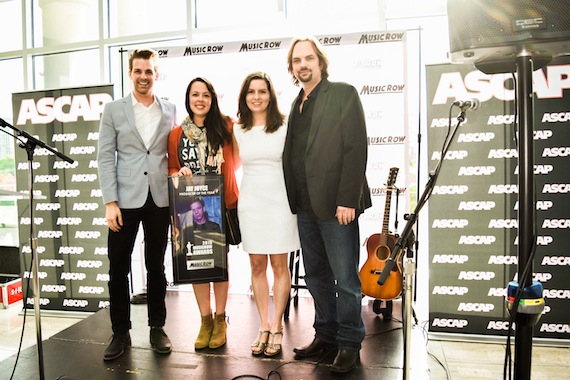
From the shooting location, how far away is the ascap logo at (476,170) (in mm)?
3365

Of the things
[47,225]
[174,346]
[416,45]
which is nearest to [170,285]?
[47,225]

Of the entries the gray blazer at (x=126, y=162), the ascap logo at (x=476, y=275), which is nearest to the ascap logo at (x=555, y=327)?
the ascap logo at (x=476, y=275)

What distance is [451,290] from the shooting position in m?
3.46

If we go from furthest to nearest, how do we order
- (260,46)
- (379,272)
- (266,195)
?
(260,46) < (379,272) < (266,195)

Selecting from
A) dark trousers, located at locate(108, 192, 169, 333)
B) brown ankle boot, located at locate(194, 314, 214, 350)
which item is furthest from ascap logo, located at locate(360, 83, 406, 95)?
brown ankle boot, located at locate(194, 314, 214, 350)

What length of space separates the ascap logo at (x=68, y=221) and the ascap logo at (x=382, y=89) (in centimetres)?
287

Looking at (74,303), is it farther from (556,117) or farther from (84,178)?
(556,117)

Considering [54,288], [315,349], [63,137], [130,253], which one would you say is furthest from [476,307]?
[63,137]

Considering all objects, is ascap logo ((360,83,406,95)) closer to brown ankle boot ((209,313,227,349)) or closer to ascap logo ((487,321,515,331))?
ascap logo ((487,321,515,331))

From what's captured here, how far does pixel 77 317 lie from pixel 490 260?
12.0 ft

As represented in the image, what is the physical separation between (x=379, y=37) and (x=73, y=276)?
352 cm

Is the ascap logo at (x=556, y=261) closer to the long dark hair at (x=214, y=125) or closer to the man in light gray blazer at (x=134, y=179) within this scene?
the long dark hair at (x=214, y=125)

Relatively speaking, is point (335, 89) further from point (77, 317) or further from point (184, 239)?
point (77, 317)

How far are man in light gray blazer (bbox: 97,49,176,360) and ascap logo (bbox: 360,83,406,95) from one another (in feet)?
5.66
